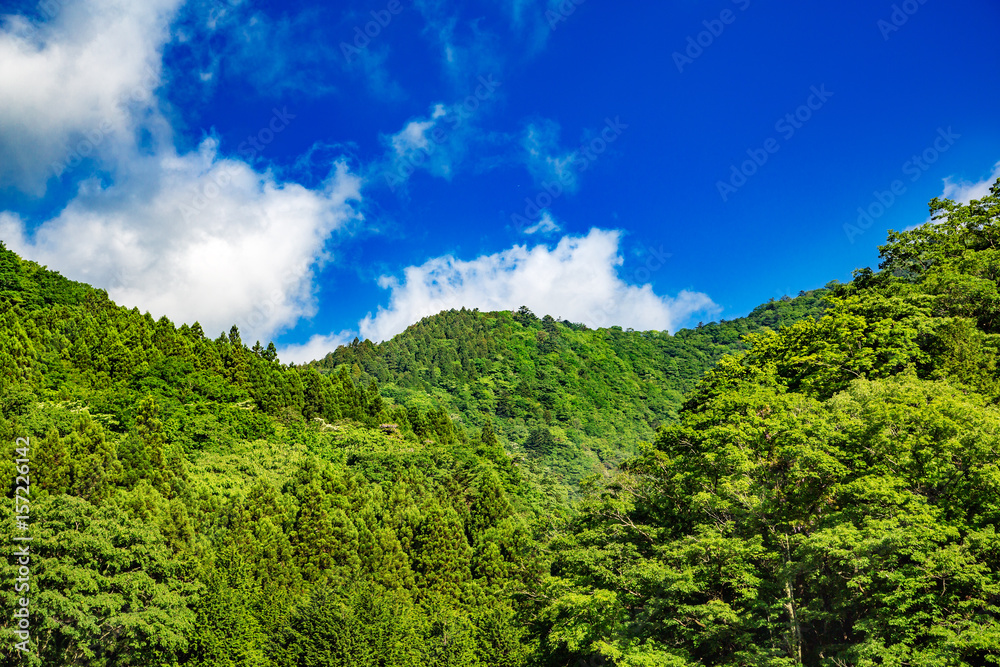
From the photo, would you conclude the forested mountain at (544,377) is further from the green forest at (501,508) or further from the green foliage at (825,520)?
the green foliage at (825,520)

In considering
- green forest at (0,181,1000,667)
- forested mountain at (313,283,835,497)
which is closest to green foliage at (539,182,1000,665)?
green forest at (0,181,1000,667)

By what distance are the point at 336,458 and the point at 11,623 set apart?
28.5 meters

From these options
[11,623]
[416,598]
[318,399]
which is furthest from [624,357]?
[11,623]

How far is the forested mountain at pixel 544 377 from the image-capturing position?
112250 millimetres

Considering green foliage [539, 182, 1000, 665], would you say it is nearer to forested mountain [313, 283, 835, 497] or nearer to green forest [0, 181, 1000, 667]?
green forest [0, 181, 1000, 667]

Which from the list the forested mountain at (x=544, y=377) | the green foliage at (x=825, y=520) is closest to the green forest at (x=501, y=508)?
the green foliage at (x=825, y=520)

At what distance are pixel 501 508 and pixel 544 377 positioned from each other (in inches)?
3330

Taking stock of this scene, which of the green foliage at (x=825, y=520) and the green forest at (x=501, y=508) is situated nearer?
the green foliage at (x=825, y=520)

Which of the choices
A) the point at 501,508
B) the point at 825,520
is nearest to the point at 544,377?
the point at 501,508

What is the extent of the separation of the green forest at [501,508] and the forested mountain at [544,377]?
4661 cm

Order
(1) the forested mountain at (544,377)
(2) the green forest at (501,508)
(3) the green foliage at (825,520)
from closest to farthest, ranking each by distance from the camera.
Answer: (3) the green foliage at (825,520) → (2) the green forest at (501,508) → (1) the forested mountain at (544,377)

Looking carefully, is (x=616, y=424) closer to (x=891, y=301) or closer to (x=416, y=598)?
(x=416, y=598)

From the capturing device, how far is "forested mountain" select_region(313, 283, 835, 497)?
112 meters

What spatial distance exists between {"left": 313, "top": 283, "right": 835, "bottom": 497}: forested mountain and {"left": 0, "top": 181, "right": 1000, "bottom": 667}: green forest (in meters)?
46.6
